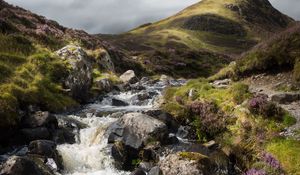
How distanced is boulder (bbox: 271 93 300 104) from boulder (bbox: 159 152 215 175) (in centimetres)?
626

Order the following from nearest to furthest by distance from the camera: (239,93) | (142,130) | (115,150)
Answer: (115,150)
(142,130)
(239,93)

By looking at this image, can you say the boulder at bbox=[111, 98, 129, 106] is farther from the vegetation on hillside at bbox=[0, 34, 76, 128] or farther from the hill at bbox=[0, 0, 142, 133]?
the vegetation on hillside at bbox=[0, 34, 76, 128]

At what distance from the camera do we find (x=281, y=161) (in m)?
14.2

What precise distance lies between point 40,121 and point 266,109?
1084 cm

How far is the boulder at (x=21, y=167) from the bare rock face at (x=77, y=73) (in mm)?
14791

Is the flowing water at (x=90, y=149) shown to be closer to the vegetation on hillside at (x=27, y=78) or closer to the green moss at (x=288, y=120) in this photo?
the vegetation on hillside at (x=27, y=78)

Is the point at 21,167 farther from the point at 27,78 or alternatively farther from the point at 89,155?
the point at 27,78

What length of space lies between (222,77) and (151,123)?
35.5ft

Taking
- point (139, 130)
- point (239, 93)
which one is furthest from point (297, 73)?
point (139, 130)

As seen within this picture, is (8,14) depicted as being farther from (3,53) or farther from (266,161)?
(266,161)

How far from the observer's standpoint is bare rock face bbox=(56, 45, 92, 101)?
2908cm

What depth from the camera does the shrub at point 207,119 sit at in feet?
61.6

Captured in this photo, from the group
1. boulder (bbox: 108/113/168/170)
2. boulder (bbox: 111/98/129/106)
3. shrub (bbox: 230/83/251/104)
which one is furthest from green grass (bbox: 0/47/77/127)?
shrub (bbox: 230/83/251/104)

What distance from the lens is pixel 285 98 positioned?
19.0m
